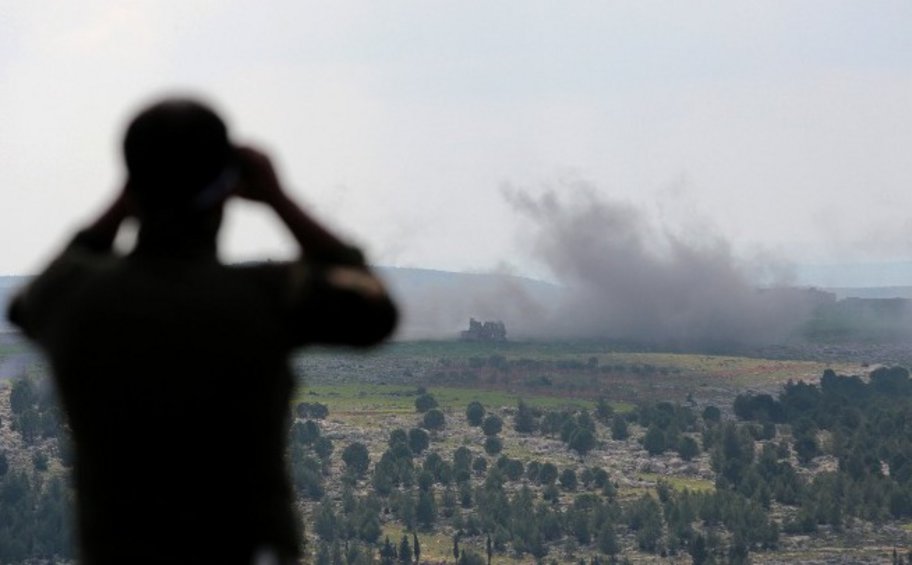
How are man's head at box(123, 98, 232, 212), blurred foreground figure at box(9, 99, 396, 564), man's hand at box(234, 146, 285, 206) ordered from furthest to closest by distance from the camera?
man's hand at box(234, 146, 285, 206) → man's head at box(123, 98, 232, 212) → blurred foreground figure at box(9, 99, 396, 564)

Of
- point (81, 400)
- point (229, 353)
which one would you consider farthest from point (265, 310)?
point (81, 400)

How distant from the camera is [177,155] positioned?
9.41 metres

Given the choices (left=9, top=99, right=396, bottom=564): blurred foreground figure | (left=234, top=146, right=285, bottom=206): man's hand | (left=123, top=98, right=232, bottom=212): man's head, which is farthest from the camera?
(left=234, top=146, right=285, bottom=206): man's hand

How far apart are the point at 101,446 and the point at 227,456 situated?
51cm

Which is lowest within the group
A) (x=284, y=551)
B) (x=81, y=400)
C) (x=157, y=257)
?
(x=284, y=551)

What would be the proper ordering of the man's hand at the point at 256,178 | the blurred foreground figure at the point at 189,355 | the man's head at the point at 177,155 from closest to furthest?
1. the blurred foreground figure at the point at 189,355
2. the man's head at the point at 177,155
3. the man's hand at the point at 256,178

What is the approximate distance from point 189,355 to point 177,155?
2.66 feet

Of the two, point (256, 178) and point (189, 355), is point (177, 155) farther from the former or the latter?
point (189, 355)

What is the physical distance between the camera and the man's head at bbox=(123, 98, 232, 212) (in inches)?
369

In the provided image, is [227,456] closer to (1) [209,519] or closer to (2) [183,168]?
(1) [209,519]

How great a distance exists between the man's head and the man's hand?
67 millimetres

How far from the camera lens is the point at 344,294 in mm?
9336

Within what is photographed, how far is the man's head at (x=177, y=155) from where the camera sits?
938 centimetres

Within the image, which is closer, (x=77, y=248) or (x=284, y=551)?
(x=284, y=551)
